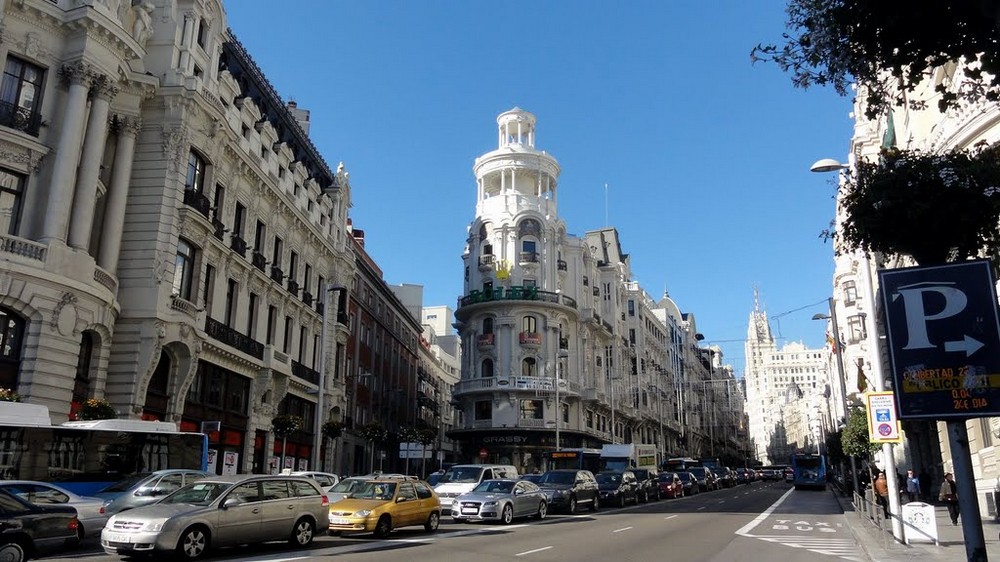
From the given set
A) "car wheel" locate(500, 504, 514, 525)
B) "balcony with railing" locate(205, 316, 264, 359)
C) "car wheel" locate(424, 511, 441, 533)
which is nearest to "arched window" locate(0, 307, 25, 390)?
"balcony with railing" locate(205, 316, 264, 359)

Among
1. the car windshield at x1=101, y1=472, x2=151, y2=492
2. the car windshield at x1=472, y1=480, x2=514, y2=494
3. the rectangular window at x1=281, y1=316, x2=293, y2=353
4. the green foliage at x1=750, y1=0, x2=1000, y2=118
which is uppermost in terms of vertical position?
the rectangular window at x1=281, y1=316, x2=293, y2=353

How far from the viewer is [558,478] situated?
3145 cm

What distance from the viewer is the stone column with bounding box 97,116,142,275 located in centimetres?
2698

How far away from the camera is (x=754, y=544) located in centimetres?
1822

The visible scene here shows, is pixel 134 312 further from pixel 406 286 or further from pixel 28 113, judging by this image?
pixel 406 286

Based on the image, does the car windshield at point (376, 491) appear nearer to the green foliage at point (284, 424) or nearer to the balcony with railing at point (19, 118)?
the balcony with railing at point (19, 118)

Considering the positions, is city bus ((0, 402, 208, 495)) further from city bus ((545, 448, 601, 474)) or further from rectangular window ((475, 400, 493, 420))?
rectangular window ((475, 400, 493, 420))

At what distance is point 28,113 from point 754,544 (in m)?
25.6

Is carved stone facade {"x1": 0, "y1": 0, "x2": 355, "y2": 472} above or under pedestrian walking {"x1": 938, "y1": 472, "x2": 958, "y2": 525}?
above

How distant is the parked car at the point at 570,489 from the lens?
2969 centimetres

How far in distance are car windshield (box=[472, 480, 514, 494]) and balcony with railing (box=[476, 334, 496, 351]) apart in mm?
37449

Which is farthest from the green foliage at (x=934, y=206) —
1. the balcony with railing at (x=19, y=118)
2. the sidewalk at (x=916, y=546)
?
the balcony with railing at (x=19, y=118)

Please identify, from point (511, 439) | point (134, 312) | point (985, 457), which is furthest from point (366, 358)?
point (985, 457)

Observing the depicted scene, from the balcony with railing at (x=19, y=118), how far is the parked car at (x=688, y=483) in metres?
40.4
